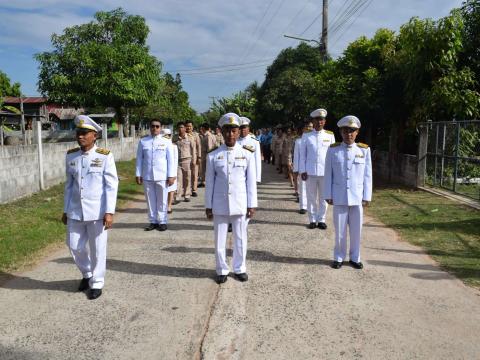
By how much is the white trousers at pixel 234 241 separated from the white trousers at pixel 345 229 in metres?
1.20

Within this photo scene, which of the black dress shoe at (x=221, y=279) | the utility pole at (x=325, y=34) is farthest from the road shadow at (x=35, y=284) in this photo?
the utility pole at (x=325, y=34)

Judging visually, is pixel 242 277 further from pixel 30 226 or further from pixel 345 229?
pixel 30 226

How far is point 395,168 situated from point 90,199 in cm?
1113

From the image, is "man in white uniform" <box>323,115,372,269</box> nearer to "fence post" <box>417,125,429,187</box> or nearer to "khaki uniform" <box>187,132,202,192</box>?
"khaki uniform" <box>187,132,202,192</box>

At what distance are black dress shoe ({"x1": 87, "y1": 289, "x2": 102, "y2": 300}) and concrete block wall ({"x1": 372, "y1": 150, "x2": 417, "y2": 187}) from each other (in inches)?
379

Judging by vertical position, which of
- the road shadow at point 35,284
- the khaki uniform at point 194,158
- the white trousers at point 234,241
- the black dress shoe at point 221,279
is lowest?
the road shadow at point 35,284

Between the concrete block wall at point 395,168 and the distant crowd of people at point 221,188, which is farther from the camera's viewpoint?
the concrete block wall at point 395,168

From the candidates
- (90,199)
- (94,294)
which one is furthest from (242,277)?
(90,199)

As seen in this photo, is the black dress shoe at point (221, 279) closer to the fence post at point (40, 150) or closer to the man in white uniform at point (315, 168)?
the man in white uniform at point (315, 168)

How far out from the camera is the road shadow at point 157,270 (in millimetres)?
5121

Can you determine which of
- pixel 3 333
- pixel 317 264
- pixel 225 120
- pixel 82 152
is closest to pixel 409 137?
pixel 317 264

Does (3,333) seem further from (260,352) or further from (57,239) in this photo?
(57,239)

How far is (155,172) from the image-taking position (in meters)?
7.38

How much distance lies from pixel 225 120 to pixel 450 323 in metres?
2.82
